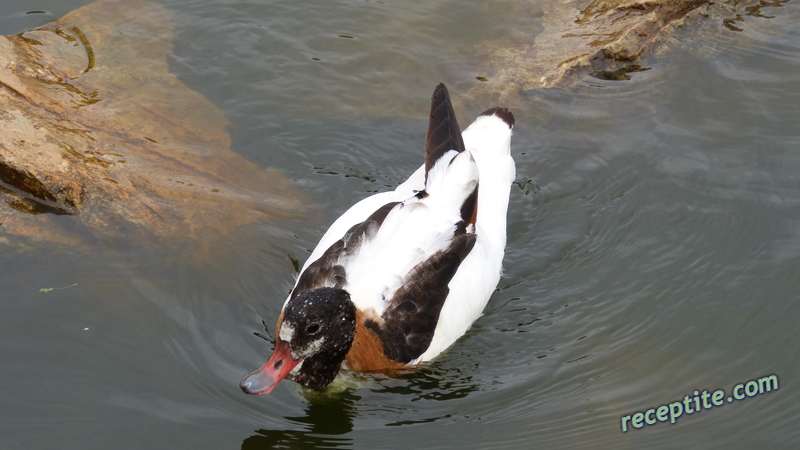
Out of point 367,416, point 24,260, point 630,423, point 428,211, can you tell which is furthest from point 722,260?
point 24,260

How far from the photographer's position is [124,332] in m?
5.72

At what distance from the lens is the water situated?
17.4 ft

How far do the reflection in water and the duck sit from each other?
0.16 metres

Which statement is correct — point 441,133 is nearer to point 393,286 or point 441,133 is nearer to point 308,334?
point 393,286

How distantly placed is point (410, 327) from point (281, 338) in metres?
0.88

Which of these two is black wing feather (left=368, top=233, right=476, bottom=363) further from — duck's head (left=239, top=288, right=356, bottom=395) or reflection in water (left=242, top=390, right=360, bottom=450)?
reflection in water (left=242, top=390, right=360, bottom=450)

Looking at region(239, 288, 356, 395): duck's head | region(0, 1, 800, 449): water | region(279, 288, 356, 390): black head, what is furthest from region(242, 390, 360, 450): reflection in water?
region(239, 288, 356, 395): duck's head

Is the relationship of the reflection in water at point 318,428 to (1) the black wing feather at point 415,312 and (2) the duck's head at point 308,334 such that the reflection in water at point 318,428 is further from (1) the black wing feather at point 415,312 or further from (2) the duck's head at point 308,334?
(1) the black wing feather at point 415,312

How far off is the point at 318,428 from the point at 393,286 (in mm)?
1051

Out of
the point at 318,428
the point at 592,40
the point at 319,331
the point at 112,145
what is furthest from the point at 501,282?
the point at 112,145

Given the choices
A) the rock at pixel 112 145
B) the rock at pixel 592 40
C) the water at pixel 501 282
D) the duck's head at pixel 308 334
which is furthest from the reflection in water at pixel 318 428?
the rock at pixel 592 40

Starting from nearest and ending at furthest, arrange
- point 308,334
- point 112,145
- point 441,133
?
point 308,334
point 441,133
point 112,145

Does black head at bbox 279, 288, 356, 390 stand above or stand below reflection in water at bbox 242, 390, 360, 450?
above

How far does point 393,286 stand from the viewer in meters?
5.64
